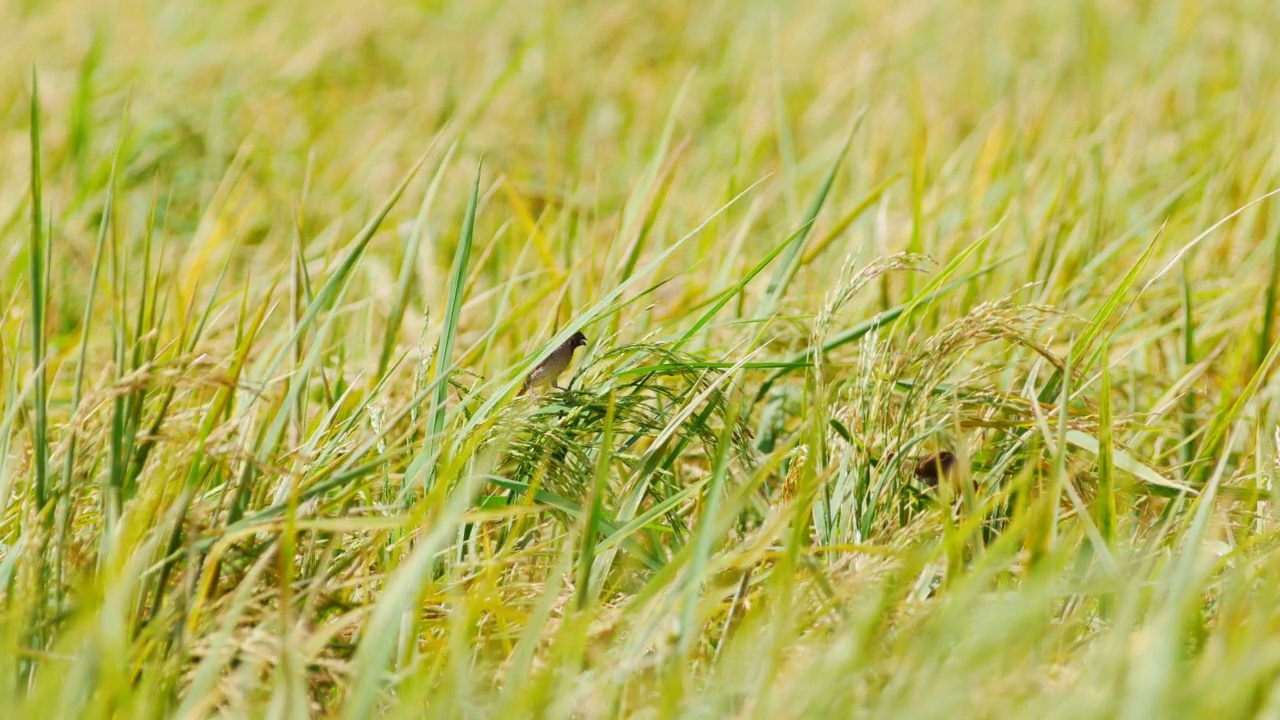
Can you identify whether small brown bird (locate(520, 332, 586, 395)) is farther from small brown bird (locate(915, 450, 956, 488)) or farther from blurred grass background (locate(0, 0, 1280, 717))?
small brown bird (locate(915, 450, 956, 488))

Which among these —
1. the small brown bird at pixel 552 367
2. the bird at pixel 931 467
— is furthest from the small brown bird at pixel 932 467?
the small brown bird at pixel 552 367

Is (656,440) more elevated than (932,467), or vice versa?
(656,440)

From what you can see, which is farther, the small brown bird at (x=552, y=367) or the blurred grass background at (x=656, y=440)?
the small brown bird at (x=552, y=367)

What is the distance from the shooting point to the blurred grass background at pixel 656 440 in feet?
3.92

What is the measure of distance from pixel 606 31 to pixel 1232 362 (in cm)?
279

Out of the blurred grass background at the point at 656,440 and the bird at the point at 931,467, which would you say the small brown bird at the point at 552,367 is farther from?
the bird at the point at 931,467

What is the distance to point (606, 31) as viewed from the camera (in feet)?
14.6

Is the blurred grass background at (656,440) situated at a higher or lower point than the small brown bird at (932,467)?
higher

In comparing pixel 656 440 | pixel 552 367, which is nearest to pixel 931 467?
pixel 656 440

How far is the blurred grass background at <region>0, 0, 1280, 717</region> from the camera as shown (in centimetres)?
119

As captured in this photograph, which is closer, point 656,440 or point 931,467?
point 656,440

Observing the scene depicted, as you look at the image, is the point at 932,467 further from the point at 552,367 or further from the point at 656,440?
the point at 552,367

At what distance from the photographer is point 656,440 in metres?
1.54

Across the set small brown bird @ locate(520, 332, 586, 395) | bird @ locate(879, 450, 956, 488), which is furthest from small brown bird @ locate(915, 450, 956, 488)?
small brown bird @ locate(520, 332, 586, 395)
